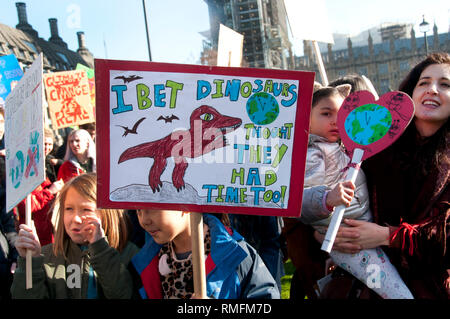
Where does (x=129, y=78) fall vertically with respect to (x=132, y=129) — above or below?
above

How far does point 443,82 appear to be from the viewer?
6.57 ft

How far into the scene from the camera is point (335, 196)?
1762mm

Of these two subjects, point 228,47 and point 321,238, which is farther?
point 228,47

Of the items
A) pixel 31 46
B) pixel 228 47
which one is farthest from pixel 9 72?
pixel 31 46

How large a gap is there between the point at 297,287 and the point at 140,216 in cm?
90

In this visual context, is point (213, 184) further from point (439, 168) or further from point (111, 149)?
point (439, 168)

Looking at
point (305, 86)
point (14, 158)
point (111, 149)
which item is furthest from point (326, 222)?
point (14, 158)

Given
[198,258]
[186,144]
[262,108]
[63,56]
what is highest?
[63,56]

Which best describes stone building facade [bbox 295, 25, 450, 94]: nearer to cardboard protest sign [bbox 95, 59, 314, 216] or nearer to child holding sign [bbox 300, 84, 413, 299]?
child holding sign [bbox 300, 84, 413, 299]

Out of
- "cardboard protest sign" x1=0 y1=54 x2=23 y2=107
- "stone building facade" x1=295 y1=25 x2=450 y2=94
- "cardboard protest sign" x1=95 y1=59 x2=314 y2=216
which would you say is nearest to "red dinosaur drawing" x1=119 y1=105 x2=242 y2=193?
"cardboard protest sign" x1=95 y1=59 x2=314 y2=216

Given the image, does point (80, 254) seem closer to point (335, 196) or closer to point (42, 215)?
point (335, 196)

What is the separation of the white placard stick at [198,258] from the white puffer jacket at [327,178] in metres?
0.44

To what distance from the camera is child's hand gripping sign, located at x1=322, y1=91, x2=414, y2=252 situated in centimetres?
183

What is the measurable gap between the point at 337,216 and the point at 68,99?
389cm
